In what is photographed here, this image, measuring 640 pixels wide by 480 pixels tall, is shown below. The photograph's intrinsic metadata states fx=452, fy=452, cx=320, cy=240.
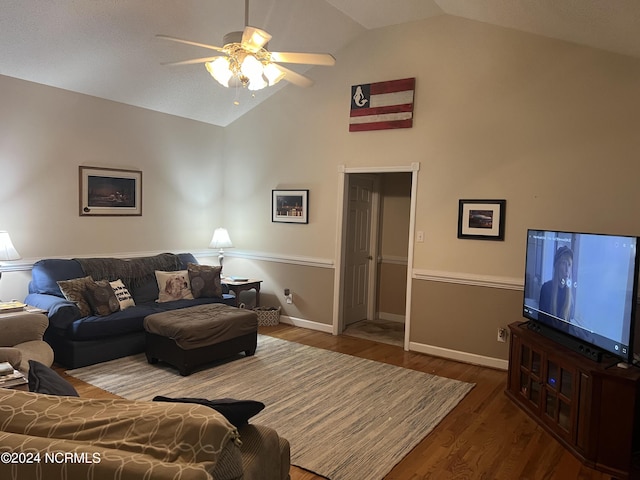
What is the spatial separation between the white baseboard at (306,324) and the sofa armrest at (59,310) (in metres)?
2.61

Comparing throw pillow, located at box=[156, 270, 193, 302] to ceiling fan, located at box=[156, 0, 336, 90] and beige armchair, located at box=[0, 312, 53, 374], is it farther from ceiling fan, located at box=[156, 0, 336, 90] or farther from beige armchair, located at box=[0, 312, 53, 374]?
ceiling fan, located at box=[156, 0, 336, 90]

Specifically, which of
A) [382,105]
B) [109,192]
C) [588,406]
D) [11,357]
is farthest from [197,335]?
[382,105]

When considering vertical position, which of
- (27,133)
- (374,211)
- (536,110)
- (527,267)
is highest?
(536,110)

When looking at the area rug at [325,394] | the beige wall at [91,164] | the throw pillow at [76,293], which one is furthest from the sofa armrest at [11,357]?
the beige wall at [91,164]

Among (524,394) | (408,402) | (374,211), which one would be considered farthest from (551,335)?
(374,211)

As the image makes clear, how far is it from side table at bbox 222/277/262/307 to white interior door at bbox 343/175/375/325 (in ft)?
3.84

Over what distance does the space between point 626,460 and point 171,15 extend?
15.6 ft

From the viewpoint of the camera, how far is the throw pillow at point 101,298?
430cm

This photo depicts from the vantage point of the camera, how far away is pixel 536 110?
Answer: 420 centimetres

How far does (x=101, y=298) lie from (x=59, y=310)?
15.5 inches

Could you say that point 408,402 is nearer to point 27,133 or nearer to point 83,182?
point 83,182

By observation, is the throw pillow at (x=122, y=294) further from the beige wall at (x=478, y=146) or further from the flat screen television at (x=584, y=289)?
the flat screen television at (x=584, y=289)

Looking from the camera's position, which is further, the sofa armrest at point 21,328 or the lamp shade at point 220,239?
the lamp shade at point 220,239

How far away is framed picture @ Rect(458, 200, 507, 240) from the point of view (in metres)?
4.40
